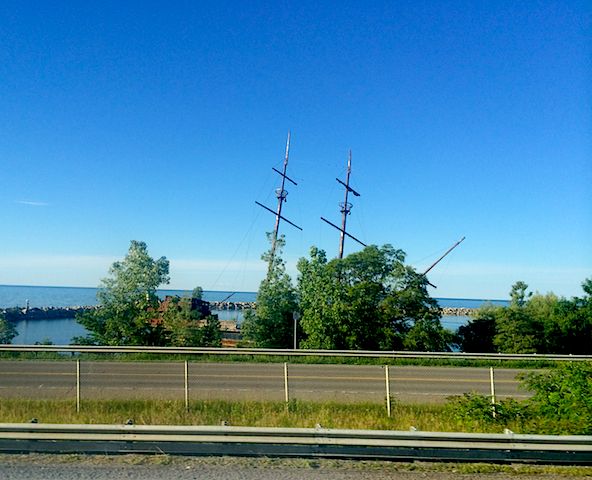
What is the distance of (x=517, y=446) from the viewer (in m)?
6.49

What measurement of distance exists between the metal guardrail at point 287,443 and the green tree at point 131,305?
2196 cm

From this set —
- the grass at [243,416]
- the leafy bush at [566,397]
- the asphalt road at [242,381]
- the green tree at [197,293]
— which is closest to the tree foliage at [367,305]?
the asphalt road at [242,381]

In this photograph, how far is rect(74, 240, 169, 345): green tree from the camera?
28156 millimetres

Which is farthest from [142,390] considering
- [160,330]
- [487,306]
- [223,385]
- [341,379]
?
[487,306]

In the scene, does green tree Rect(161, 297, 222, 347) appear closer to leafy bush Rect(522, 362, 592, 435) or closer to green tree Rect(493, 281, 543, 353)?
green tree Rect(493, 281, 543, 353)

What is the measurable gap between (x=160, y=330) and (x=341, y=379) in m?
12.6

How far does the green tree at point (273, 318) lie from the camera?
30.7m

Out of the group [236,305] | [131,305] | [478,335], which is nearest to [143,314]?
[131,305]

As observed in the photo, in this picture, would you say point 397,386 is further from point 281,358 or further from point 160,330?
point 160,330

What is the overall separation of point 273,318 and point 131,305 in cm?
799

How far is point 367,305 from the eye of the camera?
29.2 metres

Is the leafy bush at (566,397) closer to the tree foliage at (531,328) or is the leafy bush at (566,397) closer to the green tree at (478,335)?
the tree foliage at (531,328)

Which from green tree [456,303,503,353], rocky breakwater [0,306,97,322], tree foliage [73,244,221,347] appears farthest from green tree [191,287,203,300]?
rocky breakwater [0,306,97,322]

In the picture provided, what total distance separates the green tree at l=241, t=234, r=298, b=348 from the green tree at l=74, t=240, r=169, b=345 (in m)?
5.15
